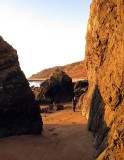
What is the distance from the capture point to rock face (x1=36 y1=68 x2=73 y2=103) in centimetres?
3872

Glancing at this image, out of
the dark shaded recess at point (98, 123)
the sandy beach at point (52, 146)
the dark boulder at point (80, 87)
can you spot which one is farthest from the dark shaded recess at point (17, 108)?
the dark boulder at point (80, 87)

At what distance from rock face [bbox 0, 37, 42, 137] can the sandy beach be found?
0.71 meters

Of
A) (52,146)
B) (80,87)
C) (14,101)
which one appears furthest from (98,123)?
(80,87)

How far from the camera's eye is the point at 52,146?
16.7 m

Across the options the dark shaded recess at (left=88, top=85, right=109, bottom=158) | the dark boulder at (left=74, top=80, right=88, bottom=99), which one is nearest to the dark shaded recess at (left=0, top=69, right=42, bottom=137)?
the dark shaded recess at (left=88, top=85, right=109, bottom=158)

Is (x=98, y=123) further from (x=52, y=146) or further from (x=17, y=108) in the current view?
(x=17, y=108)

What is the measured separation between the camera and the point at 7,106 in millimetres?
18031

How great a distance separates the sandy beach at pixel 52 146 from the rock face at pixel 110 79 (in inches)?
33.1

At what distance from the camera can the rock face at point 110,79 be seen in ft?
32.7

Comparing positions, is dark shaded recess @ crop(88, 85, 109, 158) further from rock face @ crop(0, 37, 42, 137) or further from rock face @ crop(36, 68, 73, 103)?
rock face @ crop(36, 68, 73, 103)

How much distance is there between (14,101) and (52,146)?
3705mm

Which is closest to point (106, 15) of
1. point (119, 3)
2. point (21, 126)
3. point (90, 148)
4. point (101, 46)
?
point (101, 46)

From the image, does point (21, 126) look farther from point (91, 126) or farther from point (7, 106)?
point (91, 126)


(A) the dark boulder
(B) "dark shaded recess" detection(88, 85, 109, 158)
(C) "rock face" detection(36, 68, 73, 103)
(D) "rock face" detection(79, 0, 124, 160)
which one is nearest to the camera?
(D) "rock face" detection(79, 0, 124, 160)
